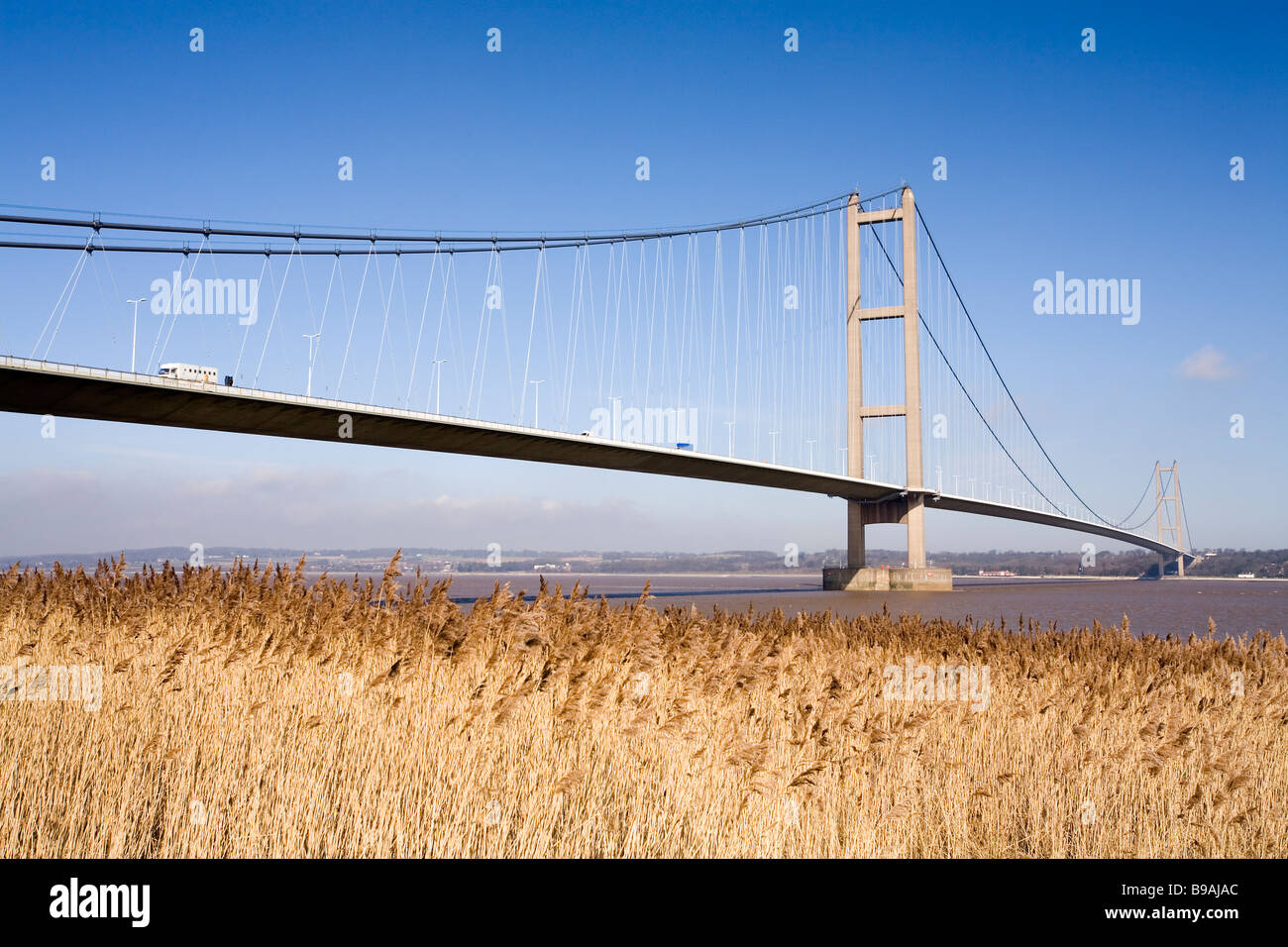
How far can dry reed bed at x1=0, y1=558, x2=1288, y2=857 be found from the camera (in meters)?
4.48

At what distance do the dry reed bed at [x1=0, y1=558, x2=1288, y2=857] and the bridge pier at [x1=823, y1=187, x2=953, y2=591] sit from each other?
2008 inches

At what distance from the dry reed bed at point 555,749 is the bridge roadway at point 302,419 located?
884 inches

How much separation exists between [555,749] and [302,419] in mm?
32087

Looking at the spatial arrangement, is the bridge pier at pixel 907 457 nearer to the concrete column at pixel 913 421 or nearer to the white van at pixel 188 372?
the concrete column at pixel 913 421

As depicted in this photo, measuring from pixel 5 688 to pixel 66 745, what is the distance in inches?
59.9

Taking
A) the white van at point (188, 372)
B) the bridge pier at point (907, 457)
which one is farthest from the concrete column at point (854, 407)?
the white van at point (188, 372)

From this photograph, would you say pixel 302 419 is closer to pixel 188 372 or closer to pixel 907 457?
pixel 188 372

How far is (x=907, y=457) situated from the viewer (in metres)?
60.5

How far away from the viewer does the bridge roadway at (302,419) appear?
97.9ft

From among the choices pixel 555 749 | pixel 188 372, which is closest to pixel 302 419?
pixel 188 372

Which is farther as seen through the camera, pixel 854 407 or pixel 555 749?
pixel 854 407

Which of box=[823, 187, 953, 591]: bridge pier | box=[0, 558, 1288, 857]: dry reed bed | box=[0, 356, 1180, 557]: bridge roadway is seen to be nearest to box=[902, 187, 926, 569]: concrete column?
box=[823, 187, 953, 591]: bridge pier

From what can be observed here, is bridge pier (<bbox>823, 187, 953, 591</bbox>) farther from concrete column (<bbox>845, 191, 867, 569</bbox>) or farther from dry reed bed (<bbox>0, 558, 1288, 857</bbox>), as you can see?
dry reed bed (<bbox>0, 558, 1288, 857</bbox>)
